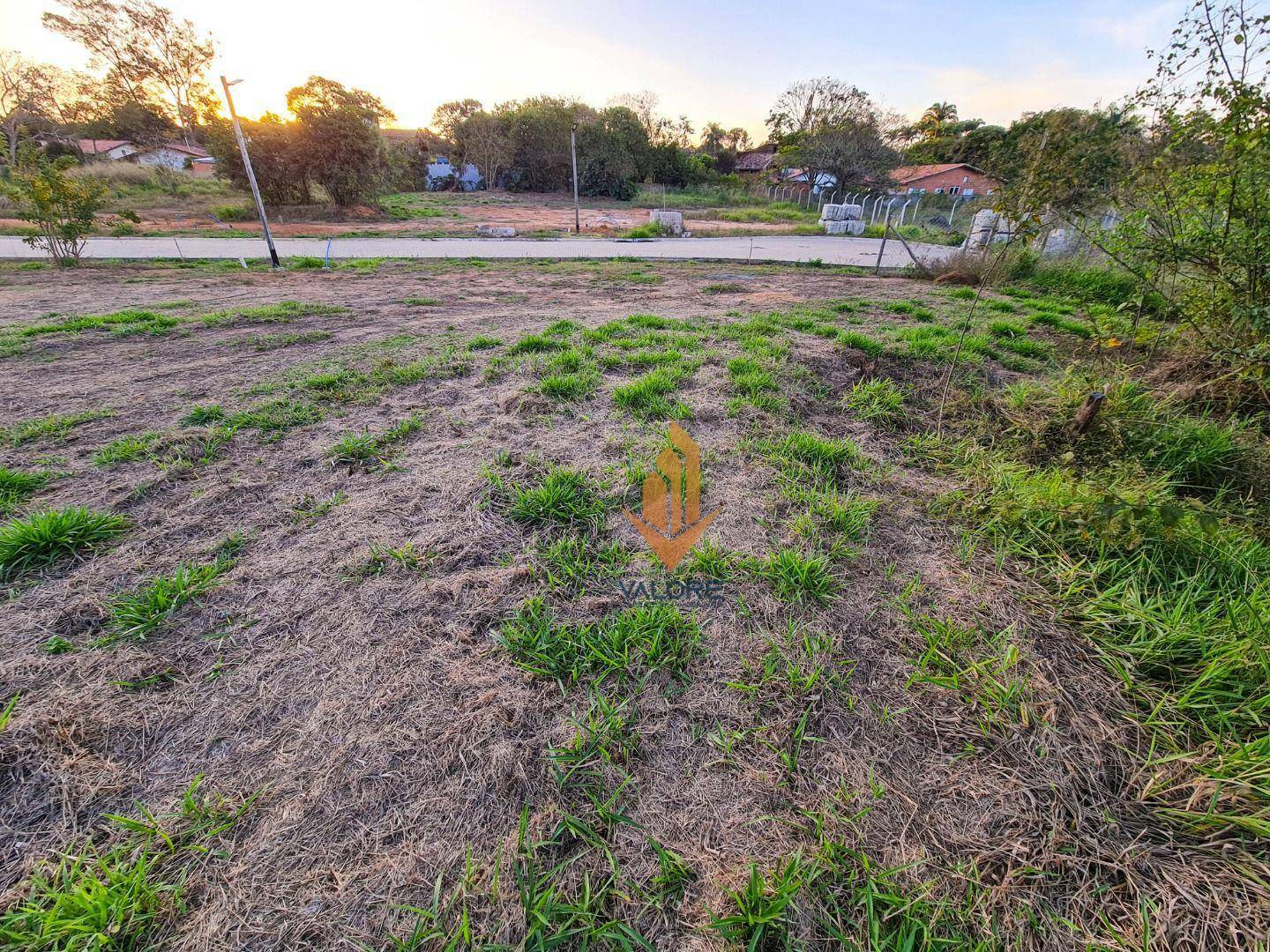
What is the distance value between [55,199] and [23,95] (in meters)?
38.3

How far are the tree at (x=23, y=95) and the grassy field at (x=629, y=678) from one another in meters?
45.2

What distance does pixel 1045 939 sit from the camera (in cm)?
102

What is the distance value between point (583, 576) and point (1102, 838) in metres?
1.66

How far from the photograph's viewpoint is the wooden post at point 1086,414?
2.78 m

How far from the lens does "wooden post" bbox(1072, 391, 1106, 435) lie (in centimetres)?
278

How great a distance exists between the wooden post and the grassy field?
0.19 feet

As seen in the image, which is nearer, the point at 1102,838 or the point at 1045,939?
the point at 1045,939

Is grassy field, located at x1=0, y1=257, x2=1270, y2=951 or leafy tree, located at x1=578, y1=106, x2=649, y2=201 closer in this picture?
grassy field, located at x1=0, y1=257, x2=1270, y2=951

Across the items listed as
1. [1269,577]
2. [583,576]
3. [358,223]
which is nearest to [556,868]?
[583,576]

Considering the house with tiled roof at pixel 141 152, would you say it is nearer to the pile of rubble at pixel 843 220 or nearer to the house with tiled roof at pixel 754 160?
the pile of rubble at pixel 843 220

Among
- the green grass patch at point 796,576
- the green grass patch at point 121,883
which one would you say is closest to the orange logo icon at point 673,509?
the green grass patch at point 796,576

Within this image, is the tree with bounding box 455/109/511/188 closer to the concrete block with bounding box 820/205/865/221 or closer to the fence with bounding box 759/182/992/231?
the fence with bounding box 759/182/992/231

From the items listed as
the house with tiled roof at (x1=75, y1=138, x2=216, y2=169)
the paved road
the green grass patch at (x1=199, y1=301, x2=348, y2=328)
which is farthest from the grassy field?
the house with tiled roof at (x1=75, y1=138, x2=216, y2=169)

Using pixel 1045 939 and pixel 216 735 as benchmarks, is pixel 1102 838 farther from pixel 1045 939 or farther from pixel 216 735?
pixel 216 735
